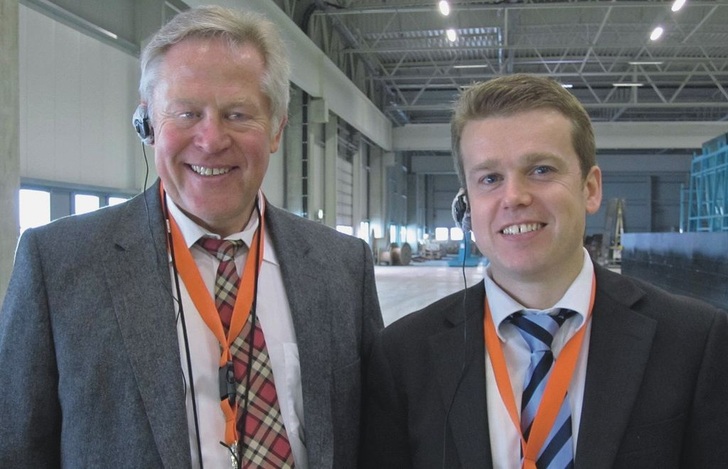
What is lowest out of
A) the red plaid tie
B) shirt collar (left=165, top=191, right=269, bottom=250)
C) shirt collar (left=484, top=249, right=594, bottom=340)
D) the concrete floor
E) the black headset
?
the concrete floor

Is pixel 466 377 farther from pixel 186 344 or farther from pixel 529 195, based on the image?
pixel 186 344

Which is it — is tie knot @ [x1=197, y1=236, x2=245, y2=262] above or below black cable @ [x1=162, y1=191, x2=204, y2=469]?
above

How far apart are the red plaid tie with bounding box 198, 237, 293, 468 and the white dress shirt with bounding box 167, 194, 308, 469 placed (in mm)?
25

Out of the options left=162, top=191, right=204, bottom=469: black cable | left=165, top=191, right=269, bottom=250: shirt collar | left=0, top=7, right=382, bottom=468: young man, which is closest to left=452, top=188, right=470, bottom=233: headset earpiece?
left=0, top=7, right=382, bottom=468: young man

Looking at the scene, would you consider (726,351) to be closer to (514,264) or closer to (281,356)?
(514,264)

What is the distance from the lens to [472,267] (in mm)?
22422

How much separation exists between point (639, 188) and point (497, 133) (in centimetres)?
3579

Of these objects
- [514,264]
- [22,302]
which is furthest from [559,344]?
[22,302]

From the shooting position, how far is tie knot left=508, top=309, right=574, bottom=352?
1.60 metres

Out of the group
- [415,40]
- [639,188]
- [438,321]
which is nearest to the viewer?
[438,321]

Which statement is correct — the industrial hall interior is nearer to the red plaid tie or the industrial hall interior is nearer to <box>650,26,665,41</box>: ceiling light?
<box>650,26,665,41</box>: ceiling light

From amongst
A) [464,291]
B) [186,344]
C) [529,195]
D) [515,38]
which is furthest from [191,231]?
[515,38]

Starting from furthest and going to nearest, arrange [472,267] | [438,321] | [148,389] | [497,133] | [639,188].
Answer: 1. [639,188]
2. [472,267]
3. [438,321]
4. [497,133]
5. [148,389]

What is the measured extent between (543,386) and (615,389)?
171 mm
